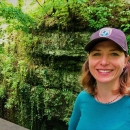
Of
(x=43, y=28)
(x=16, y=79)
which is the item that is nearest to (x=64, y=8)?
(x=43, y=28)

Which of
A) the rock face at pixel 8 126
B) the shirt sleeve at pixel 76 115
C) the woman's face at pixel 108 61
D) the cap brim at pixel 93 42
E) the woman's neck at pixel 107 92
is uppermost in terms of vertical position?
the cap brim at pixel 93 42

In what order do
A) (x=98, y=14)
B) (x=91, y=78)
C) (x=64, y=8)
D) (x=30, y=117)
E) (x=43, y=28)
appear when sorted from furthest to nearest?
(x=30, y=117), (x=43, y=28), (x=64, y=8), (x=98, y=14), (x=91, y=78)

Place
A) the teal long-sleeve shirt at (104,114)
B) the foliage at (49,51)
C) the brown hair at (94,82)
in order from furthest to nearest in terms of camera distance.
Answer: the foliage at (49,51) → the brown hair at (94,82) → the teal long-sleeve shirt at (104,114)

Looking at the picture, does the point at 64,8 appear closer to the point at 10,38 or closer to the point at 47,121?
the point at 10,38

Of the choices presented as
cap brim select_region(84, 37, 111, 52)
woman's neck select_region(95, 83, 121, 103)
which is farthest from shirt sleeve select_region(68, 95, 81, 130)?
cap brim select_region(84, 37, 111, 52)

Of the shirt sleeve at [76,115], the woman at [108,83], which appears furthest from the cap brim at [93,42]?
the shirt sleeve at [76,115]

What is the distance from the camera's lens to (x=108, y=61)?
1.37 metres

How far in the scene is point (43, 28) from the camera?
549 cm

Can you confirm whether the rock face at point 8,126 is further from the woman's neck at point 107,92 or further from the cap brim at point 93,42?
the cap brim at point 93,42

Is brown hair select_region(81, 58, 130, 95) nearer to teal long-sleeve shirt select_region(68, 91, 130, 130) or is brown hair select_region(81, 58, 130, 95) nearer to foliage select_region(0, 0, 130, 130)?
teal long-sleeve shirt select_region(68, 91, 130, 130)

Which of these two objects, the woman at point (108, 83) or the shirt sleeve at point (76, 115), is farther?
the shirt sleeve at point (76, 115)

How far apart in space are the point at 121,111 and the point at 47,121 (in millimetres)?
4542

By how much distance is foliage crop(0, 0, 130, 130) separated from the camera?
468 cm

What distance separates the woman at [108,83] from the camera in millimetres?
1330
